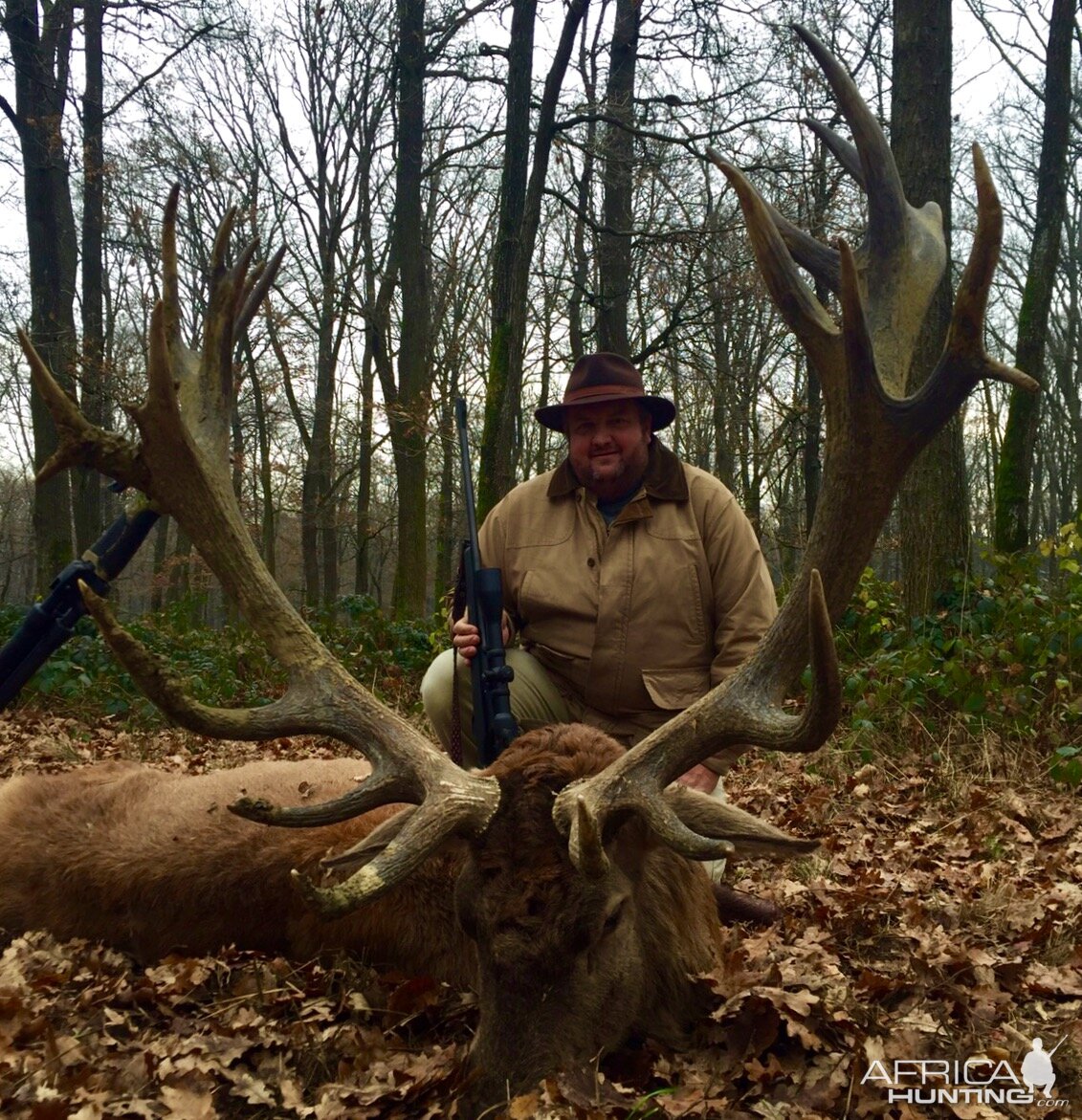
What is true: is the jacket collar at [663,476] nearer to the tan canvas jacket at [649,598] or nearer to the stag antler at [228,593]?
the tan canvas jacket at [649,598]

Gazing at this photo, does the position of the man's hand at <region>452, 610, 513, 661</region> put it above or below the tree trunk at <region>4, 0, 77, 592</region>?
below

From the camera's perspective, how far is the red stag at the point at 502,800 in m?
3.10

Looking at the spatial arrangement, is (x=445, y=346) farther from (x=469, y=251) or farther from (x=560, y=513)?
(x=560, y=513)

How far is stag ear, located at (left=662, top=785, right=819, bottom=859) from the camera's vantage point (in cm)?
320

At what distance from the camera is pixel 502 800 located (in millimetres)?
3369

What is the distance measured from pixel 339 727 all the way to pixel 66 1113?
4.64 ft

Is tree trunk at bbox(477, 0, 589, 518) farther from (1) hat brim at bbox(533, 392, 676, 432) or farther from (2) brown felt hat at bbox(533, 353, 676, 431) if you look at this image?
(2) brown felt hat at bbox(533, 353, 676, 431)

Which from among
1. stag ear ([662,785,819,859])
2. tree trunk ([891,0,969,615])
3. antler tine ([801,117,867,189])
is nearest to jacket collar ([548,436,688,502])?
antler tine ([801,117,867,189])

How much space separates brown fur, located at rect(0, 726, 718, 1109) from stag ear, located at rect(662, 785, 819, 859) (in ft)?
0.52

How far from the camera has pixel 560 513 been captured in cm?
548

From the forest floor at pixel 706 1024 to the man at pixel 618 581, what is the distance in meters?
1.18

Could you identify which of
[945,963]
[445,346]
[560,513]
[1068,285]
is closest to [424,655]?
[560,513]

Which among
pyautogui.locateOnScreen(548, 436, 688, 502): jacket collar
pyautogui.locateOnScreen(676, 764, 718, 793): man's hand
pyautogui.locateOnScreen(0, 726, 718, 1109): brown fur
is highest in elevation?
pyautogui.locateOnScreen(548, 436, 688, 502): jacket collar

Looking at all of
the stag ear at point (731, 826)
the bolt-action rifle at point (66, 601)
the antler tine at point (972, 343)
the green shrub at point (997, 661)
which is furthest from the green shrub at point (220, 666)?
the antler tine at point (972, 343)
